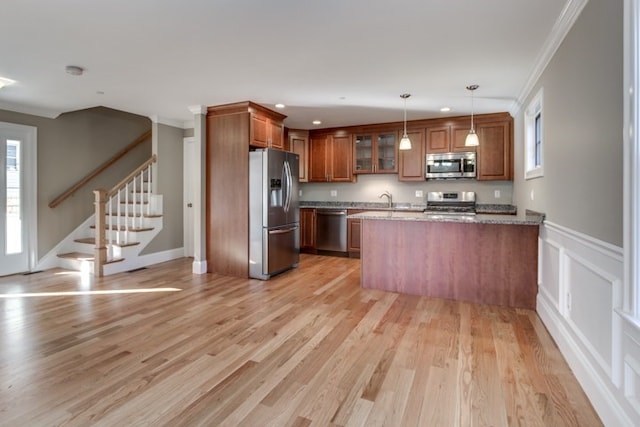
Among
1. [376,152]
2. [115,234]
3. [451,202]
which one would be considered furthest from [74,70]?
[451,202]

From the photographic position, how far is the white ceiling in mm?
2260

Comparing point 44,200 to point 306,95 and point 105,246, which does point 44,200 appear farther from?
point 306,95

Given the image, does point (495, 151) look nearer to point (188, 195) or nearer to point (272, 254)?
point (272, 254)

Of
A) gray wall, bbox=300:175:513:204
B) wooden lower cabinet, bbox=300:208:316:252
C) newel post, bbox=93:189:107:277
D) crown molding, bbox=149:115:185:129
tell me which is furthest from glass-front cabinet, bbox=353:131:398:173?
newel post, bbox=93:189:107:277

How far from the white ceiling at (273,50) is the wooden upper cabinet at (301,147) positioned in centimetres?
178

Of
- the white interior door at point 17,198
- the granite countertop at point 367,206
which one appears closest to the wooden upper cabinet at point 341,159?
the granite countertop at point 367,206

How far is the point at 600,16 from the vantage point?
187 centimetres

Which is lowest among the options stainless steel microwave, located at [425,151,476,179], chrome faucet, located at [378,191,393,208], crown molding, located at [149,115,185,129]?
chrome faucet, located at [378,191,393,208]

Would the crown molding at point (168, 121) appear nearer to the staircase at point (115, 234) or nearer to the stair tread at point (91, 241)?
the staircase at point (115, 234)

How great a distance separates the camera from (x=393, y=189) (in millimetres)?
6270

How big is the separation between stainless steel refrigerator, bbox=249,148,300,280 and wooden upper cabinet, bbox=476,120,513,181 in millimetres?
2985

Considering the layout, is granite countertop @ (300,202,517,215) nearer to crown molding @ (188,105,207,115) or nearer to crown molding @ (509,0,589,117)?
crown molding @ (509,0,589,117)

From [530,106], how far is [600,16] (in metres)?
2.04

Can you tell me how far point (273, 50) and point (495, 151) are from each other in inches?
152
